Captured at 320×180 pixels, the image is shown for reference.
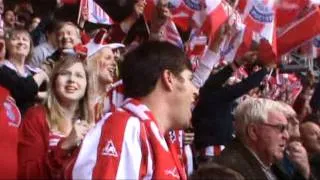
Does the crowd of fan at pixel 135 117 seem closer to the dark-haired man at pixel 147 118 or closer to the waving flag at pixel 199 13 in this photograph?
the dark-haired man at pixel 147 118

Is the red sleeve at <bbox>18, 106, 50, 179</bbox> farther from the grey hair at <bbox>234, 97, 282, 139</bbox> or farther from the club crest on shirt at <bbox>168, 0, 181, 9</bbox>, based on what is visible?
the club crest on shirt at <bbox>168, 0, 181, 9</bbox>

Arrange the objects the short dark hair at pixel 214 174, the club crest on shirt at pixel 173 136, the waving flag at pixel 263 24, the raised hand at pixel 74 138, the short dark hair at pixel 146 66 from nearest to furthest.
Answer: the short dark hair at pixel 214 174 < the short dark hair at pixel 146 66 < the raised hand at pixel 74 138 < the club crest on shirt at pixel 173 136 < the waving flag at pixel 263 24

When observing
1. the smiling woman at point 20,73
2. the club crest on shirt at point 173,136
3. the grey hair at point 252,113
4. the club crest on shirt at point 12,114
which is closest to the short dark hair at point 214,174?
the grey hair at point 252,113

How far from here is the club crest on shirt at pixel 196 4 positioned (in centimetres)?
647

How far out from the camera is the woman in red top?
160 inches

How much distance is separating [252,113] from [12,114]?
1255 mm

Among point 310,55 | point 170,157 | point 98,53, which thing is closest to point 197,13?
point 98,53

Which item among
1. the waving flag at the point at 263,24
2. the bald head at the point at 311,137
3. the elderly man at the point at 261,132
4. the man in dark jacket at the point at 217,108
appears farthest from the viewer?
the waving flag at the point at 263,24

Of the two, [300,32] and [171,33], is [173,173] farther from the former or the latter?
[300,32]

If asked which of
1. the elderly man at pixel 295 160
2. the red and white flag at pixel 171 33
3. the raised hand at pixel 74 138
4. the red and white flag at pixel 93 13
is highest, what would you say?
the red and white flag at pixel 93 13

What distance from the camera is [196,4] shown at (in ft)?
21.3

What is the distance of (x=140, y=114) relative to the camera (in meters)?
3.54

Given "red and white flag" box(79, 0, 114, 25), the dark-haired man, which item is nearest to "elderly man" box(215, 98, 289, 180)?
the dark-haired man

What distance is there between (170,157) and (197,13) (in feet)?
10.3
